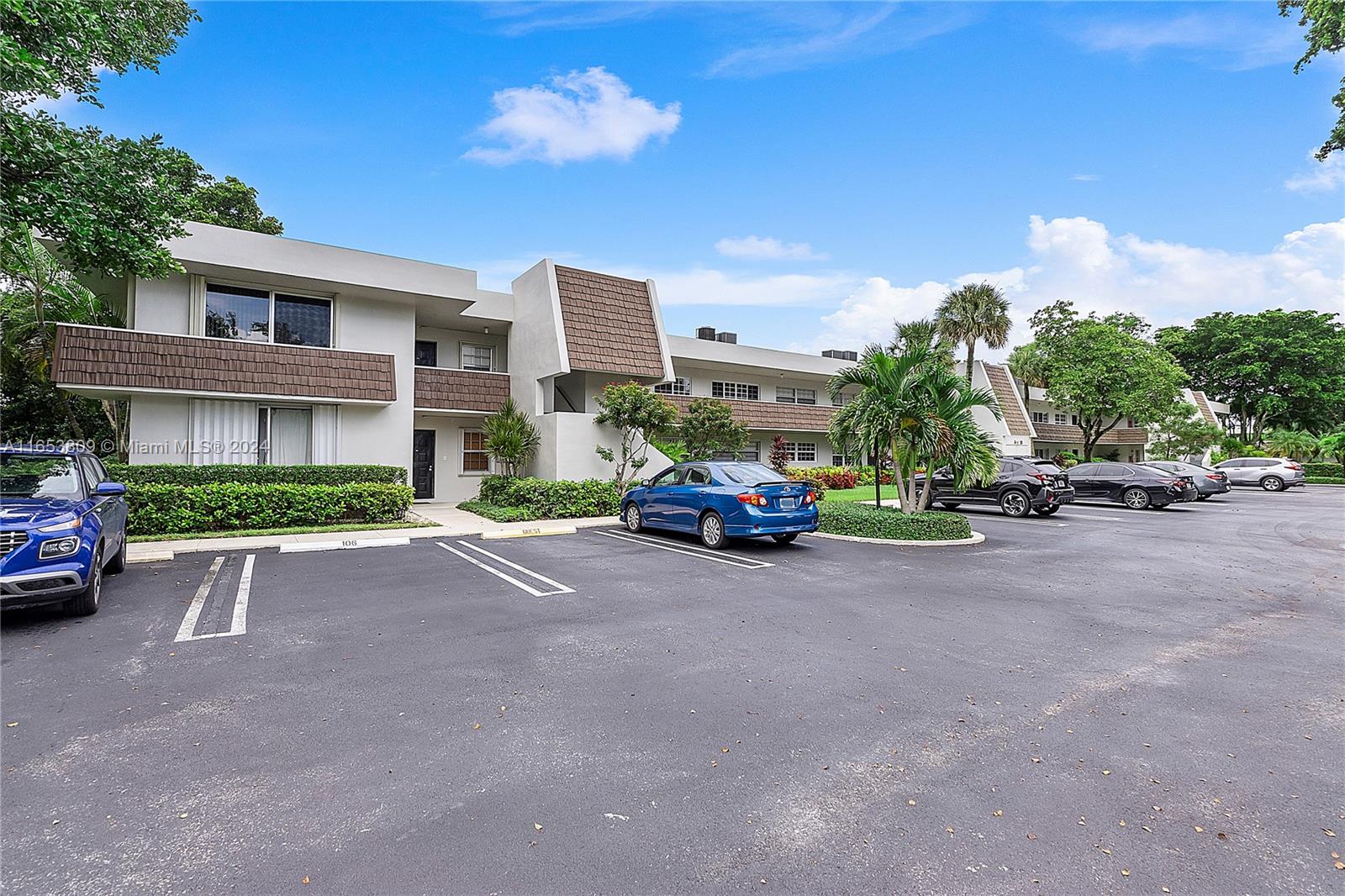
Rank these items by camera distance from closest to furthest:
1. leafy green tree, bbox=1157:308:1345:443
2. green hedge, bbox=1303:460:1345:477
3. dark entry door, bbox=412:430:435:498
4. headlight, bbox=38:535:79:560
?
headlight, bbox=38:535:79:560, dark entry door, bbox=412:430:435:498, green hedge, bbox=1303:460:1345:477, leafy green tree, bbox=1157:308:1345:443

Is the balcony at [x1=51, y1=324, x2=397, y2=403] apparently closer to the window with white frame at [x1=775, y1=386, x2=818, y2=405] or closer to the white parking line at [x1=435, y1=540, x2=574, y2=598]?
the white parking line at [x1=435, y1=540, x2=574, y2=598]

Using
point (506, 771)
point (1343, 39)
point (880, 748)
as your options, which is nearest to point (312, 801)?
point (506, 771)

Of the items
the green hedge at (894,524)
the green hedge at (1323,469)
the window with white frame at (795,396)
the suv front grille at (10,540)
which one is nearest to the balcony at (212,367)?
the suv front grille at (10,540)

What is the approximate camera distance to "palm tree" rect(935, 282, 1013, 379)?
3069cm

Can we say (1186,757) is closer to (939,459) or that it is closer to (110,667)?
(110,667)

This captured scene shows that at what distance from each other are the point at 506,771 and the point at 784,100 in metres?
15.5

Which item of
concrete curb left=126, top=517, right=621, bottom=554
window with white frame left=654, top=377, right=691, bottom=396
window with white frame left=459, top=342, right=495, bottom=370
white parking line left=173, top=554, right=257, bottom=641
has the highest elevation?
window with white frame left=459, top=342, right=495, bottom=370

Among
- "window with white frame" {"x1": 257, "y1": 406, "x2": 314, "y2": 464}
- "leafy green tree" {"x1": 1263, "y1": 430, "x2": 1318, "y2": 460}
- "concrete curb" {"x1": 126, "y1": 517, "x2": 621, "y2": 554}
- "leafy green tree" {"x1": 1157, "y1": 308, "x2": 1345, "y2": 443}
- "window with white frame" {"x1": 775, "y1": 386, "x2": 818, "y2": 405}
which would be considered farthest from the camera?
"leafy green tree" {"x1": 1157, "y1": 308, "x2": 1345, "y2": 443}

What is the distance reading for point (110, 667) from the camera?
4984mm

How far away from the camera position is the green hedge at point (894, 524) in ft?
41.0

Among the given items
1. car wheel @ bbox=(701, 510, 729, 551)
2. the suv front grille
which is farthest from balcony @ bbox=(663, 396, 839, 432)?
the suv front grille

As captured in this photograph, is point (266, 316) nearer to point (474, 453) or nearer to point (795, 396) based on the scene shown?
point (474, 453)

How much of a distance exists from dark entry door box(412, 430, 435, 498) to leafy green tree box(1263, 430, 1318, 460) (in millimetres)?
50336

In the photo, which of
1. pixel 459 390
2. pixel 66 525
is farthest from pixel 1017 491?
pixel 66 525
